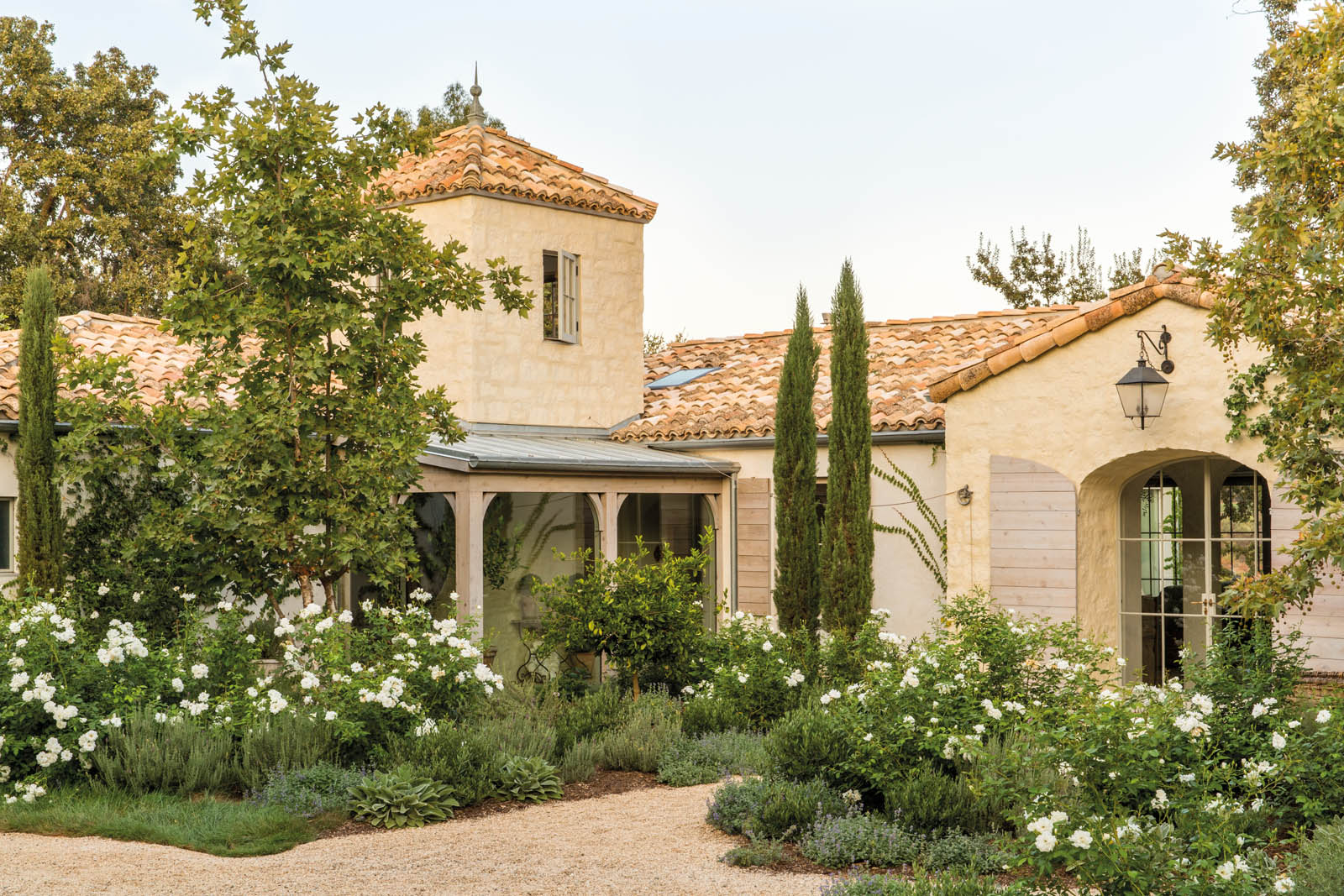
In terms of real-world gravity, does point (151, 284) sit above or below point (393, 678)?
above

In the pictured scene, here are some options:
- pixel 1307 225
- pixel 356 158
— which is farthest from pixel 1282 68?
pixel 356 158

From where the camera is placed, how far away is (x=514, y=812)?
7914mm

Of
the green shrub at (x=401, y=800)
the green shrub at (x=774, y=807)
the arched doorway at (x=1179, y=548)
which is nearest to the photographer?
the green shrub at (x=774, y=807)

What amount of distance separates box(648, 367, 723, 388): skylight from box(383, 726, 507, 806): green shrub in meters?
9.06

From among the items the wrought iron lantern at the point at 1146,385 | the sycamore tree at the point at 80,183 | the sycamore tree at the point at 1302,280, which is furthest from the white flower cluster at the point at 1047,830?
the sycamore tree at the point at 80,183

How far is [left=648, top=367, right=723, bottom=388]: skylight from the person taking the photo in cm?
1700

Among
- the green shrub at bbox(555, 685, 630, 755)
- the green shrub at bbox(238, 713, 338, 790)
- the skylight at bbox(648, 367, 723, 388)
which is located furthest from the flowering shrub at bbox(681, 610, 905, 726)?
the skylight at bbox(648, 367, 723, 388)

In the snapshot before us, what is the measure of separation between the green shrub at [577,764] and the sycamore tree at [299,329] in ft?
6.65

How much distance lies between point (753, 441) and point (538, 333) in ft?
9.45

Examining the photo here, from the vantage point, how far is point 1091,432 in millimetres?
11562

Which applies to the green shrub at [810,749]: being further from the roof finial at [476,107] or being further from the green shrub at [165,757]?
the roof finial at [476,107]

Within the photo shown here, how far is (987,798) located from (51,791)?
576 cm

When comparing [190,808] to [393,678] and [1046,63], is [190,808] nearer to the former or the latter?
[393,678]

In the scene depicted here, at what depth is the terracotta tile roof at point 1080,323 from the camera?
11.1m
